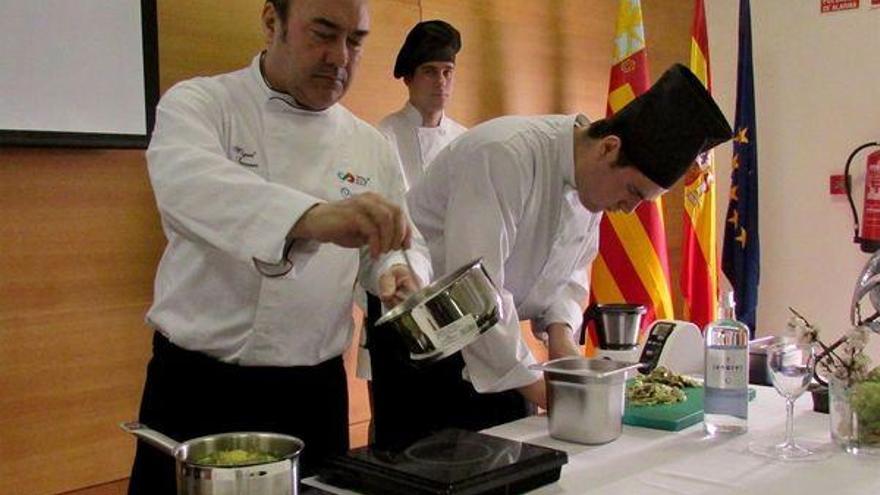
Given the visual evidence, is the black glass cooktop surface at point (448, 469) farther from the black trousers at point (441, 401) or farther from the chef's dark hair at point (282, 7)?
the chef's dark hair at point (282, 7)

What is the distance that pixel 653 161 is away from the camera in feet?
5.73

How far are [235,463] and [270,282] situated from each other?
2.08 feet

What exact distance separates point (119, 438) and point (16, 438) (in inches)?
12.0

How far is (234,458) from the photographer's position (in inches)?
39.9

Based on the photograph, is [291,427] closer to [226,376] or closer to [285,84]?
[226,376]

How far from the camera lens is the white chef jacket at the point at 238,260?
141 cm

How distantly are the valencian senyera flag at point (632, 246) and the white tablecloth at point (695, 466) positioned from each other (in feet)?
7.22

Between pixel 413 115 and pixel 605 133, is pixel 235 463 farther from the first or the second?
pixel 413 115

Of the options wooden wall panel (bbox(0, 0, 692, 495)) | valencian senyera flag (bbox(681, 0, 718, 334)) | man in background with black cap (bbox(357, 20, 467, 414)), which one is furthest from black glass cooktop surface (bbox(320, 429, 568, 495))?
valencian senyera flag (bbox(681, 0, 718, 334))

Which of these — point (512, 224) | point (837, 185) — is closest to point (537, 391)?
point (512, 224)

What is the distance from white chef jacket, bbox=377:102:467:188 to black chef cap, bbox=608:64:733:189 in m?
1.54

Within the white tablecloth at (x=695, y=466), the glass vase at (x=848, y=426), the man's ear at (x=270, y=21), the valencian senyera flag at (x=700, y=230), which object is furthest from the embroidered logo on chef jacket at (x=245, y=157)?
the valencian senyera flag at (x=700, y=230)

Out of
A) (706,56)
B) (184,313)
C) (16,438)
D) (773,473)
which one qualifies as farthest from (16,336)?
(706,56)

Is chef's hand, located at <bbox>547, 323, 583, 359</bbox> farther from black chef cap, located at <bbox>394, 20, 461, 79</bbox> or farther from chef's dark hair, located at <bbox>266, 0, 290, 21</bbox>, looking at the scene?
black chef cap, located at <bbox>394, 20, 461, 79</bbox>
